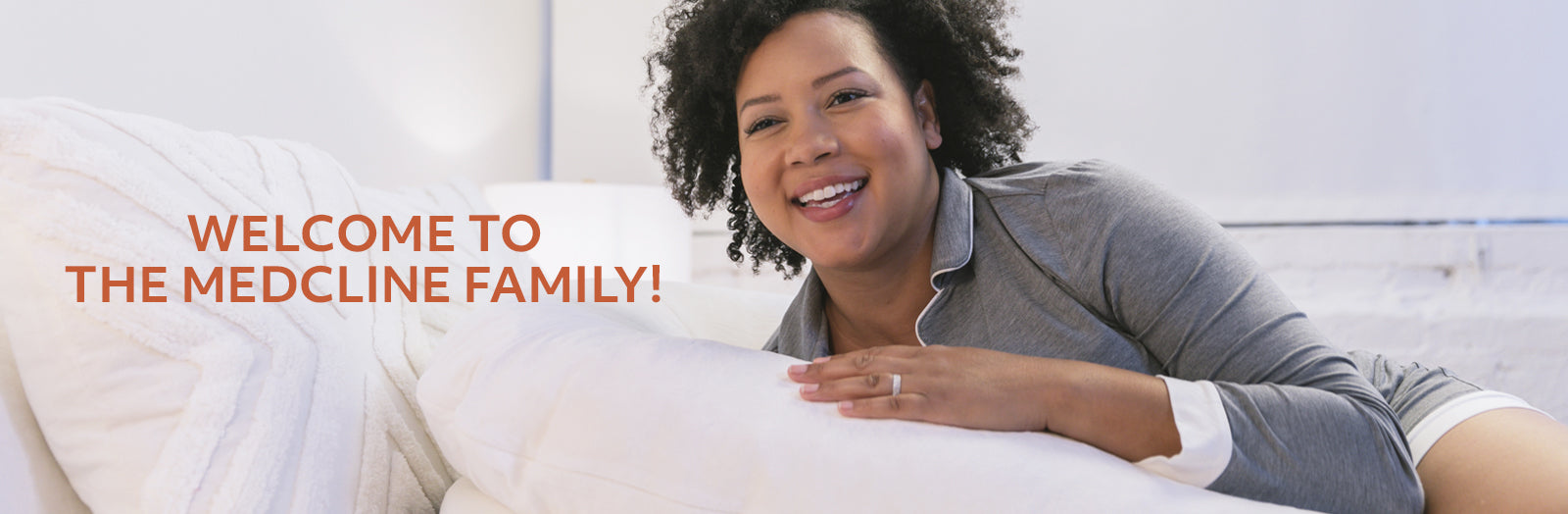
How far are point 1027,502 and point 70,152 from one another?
0.78 meters

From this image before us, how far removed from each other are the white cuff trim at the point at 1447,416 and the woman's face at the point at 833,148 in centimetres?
53

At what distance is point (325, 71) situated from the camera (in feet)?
6.70

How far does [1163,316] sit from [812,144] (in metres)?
0.39

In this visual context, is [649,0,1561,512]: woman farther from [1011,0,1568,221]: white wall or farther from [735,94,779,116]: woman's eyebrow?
[1011,0,1568,221]: white wall

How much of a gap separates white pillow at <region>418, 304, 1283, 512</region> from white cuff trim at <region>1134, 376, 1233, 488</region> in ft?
0.13

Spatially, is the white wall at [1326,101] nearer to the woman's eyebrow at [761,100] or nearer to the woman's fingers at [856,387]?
A: the woman's eyebrow at [761,100]

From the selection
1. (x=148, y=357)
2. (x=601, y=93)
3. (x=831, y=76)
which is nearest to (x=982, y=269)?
(x=831, y=76)

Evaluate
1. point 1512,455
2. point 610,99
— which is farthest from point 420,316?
point 610,99

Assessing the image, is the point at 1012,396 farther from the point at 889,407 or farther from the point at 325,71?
the point at 325,71

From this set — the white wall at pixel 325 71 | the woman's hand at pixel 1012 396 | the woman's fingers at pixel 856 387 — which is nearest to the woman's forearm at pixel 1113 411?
the woman's hand at pixel 1012 396

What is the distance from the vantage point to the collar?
1053mm

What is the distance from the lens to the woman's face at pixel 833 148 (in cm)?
107

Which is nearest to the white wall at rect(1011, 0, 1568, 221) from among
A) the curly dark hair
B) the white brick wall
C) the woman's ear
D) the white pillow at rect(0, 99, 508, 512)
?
the white brick wall

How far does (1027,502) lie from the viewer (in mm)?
593
